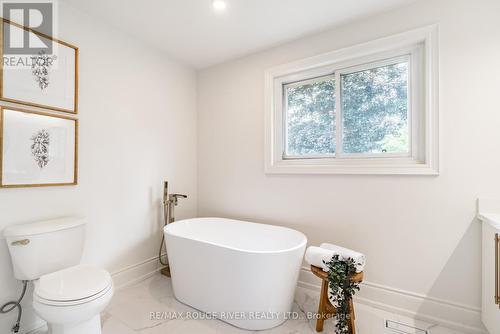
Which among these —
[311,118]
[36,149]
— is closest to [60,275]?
[36,149]

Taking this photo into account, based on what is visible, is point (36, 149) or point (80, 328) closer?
point (80, 328)

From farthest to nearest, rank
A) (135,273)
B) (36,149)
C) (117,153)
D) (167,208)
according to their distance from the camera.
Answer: (167,208), (135,273), (117,153), (36,149)

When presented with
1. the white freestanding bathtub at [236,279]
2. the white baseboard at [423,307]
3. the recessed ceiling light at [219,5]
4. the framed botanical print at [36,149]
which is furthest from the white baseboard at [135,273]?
the recessed ceiling light at [219,5]

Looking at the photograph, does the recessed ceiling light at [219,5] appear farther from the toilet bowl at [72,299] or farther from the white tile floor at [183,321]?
the white tile floor at [183,321]

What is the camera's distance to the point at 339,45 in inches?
81.6

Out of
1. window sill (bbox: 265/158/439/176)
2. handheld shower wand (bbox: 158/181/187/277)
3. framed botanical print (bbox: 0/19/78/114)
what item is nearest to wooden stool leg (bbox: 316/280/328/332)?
window sill (bbox: 265/158/439/176)

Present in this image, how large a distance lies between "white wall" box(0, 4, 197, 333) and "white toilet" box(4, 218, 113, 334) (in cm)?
16

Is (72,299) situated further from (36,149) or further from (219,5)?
(219,5)

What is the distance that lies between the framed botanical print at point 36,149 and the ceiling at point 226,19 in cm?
98

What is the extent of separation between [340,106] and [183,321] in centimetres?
221

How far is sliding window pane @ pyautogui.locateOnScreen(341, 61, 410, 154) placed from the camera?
1.91 metres

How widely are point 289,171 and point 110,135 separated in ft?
5.54

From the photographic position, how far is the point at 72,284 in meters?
1.37

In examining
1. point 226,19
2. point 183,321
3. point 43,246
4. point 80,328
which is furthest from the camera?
point 226,19
